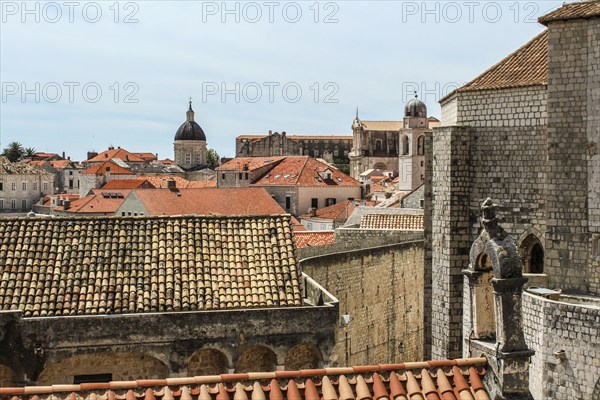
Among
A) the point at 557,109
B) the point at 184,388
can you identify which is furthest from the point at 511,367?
the point at 557,109

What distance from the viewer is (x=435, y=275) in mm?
20250

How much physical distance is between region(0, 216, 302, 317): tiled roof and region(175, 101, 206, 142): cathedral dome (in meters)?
101

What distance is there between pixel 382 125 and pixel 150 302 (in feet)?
364

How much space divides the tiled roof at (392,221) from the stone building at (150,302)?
15.2 meters

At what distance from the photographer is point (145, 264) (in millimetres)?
14773

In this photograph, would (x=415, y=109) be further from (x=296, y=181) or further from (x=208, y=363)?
(x=208, y=363)

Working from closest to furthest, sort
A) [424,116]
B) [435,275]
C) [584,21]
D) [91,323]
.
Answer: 1. [91,323]
2. [584,21]
3. [435,275]
4. [424,116]

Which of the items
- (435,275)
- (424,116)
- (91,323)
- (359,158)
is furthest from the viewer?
(359,158)

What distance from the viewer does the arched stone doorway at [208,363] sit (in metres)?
13.6

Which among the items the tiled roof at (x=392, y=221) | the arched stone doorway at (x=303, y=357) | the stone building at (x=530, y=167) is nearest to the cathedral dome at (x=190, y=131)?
the tiled roof at (x=392, y=221)

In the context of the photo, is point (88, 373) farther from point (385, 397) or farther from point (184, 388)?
point (385, 397)

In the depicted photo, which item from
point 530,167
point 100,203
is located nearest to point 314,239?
point 530,167

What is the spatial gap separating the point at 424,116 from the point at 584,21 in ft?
202

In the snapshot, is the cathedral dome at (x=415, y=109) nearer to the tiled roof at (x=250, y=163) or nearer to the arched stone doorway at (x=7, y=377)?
the tiled roof at (x=250, y=163)
